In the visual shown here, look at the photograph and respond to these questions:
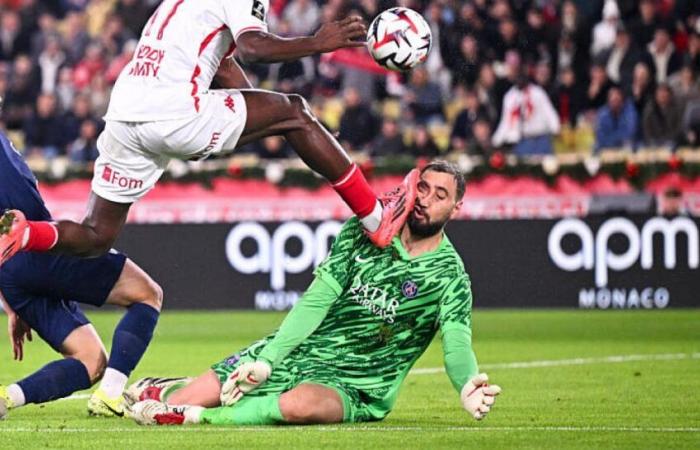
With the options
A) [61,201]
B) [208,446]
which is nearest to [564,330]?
[61,201]

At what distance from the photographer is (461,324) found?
755 cm

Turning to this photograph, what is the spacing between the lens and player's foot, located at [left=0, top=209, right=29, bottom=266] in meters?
8.09

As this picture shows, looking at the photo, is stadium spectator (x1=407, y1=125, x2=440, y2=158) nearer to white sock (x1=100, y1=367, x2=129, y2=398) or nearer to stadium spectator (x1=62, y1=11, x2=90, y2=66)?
stadium spectator (x1=62, y1=11, x2=90, y2=66)

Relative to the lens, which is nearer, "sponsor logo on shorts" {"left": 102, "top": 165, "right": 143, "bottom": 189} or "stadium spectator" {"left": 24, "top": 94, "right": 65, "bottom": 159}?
"sponsor logo on shorts" {"left": 102, "top": 165, "right": 143, "bottom": 189}

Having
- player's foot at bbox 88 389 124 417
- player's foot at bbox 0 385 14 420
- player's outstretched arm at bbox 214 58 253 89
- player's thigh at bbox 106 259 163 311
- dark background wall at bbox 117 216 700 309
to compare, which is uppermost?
player's outstretched arm at bbox 214 58 253 89

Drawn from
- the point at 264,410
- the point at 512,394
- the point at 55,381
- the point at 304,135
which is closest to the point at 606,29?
the point at 512,394

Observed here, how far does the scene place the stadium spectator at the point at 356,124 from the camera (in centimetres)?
1955

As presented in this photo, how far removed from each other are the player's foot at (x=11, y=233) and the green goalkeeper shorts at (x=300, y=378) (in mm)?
1240

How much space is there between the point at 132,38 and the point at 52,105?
1719mm

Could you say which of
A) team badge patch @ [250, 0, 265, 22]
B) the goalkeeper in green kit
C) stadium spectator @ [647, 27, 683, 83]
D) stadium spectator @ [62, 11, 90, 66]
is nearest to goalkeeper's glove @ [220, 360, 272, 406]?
the goalkeeper in green kit

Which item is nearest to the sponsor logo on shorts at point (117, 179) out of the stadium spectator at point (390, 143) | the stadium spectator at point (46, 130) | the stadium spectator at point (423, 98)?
the stadium spectator at point (390, 143)

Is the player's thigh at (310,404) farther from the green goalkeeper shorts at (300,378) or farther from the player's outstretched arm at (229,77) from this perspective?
the player's outstretched arm at (229,77)

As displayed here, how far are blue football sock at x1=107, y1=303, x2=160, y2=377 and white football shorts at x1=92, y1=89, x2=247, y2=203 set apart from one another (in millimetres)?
641

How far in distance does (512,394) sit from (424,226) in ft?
7.67
